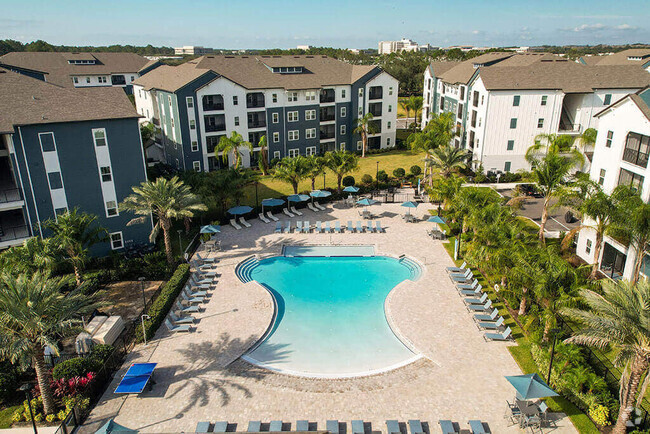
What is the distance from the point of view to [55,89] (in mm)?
29953

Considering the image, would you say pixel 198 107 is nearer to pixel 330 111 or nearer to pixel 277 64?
pixel 277 64

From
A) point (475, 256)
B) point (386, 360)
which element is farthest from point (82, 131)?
point (475, 256)

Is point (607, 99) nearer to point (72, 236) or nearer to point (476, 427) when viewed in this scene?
point (476, 427)

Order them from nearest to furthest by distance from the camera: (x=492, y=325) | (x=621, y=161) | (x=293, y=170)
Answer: (x=492, y=325) < (x=621, y=161) < (x=293, y=170)

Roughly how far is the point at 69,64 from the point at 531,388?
→ 287 ft

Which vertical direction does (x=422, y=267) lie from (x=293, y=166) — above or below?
below

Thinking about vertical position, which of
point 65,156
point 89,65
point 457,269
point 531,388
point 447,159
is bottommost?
point 457,269

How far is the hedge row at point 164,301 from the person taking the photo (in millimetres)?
22822

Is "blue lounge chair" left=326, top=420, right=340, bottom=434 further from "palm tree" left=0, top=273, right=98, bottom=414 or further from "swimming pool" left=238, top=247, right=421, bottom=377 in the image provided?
"palm tree" left=0, top=273, right=98, bottom=414

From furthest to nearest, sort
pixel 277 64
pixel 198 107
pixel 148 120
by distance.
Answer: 1. pixel 148 120
2. pixel 277 64
3. pixel 198 107

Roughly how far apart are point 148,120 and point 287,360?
52.5 m

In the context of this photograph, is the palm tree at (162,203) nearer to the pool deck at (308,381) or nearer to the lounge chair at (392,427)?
the pool deck at (308,381)

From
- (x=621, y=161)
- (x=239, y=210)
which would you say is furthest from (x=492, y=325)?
(x=239, y=210)

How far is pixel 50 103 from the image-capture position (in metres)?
29.0
